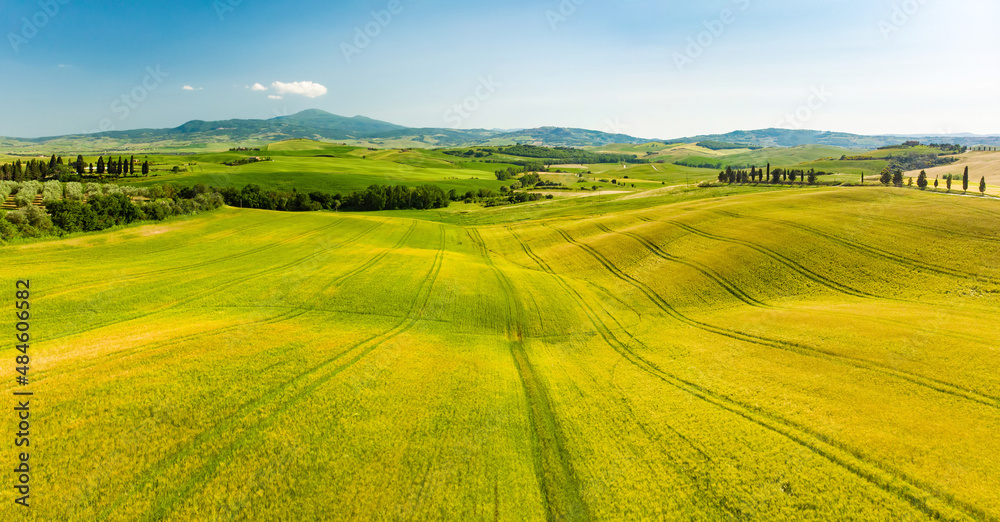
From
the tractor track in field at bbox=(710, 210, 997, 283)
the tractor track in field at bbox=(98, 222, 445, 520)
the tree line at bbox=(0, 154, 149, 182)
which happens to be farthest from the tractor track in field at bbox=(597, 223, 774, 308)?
the tree line at bbox=(0, 154, 149, 182)

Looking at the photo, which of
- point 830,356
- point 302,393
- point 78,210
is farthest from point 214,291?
point 830,356

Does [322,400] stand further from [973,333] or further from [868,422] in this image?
[973,333]

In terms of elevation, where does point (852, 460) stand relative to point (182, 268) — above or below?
below

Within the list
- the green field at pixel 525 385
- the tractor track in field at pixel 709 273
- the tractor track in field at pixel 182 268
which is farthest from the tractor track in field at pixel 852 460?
the tractor track in field at pixel 182 268

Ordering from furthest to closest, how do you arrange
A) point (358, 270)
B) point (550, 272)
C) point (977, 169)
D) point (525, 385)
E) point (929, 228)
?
point (977, 169) < point (550, 272) < point (929, 228) < point (358, 270) < point (525, 385)

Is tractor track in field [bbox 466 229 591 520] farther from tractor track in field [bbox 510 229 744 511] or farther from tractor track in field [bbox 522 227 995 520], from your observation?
tractor track in field [bbox 522 227 995 520]

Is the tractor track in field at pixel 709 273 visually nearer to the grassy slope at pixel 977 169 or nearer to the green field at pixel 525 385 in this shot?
the green field at pixel 525 385

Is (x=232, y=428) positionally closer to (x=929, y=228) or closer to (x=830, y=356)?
(x=830, y=356)
